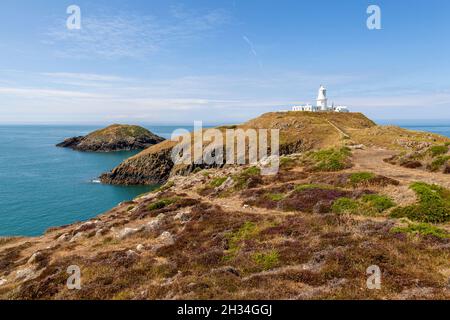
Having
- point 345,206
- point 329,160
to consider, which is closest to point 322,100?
point 329,160

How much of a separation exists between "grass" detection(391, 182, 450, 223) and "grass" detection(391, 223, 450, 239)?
2.33 m

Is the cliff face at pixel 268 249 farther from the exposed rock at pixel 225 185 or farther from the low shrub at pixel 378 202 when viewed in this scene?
the exposed rock at pixel 225 185

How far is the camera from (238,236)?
20141 millimetres

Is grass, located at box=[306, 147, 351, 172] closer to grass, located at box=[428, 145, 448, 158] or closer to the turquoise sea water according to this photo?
grass, located at box=[428, 145, 448, 158]

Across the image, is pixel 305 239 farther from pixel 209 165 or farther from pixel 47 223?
pixel 209 165

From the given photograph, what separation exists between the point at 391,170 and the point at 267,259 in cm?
2499

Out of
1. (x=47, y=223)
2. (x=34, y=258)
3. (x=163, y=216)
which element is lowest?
(x=47, y=223)

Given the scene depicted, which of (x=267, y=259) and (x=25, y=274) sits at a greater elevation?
(x=267, y=259)

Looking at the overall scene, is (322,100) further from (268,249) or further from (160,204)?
(268,249)

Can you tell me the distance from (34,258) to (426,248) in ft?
89.3

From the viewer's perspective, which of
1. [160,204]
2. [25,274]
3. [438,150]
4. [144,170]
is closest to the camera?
[25,274]

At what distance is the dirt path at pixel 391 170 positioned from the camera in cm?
2735
